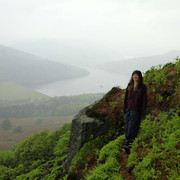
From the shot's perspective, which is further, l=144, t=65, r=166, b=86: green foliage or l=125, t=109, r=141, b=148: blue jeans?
l=144, t=65, r=166, b=86: green foliage

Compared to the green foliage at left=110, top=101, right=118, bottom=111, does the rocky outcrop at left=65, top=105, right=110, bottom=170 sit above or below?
below

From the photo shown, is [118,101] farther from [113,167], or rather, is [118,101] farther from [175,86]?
[113,167]

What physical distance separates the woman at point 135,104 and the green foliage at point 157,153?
0.40 m

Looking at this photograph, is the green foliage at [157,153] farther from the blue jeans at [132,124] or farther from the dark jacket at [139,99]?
the dark jacket at [139,99]

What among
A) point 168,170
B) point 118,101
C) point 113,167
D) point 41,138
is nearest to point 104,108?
point 118,101

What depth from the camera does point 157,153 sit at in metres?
5.49

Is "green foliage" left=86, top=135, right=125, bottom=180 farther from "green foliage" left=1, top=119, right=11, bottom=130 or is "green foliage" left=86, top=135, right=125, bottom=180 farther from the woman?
"green foliage" left=1, top=119, right=11, bottom=130

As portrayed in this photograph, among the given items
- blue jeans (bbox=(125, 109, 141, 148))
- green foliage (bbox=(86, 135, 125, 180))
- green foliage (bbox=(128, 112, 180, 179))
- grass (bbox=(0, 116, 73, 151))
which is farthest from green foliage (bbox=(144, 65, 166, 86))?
grass (bbox=(0, 116, 73, 151))

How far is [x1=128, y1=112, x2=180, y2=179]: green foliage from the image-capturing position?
475 cm

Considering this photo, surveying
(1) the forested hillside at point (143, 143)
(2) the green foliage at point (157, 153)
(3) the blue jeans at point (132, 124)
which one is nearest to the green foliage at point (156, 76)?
(1) the forested hillside at point (143, 143)

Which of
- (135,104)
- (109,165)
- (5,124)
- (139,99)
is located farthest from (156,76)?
(5,124)

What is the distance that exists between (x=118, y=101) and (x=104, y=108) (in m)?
1.14

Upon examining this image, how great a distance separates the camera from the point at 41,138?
34.7 meters

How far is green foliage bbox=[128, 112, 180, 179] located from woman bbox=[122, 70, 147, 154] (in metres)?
0.40
